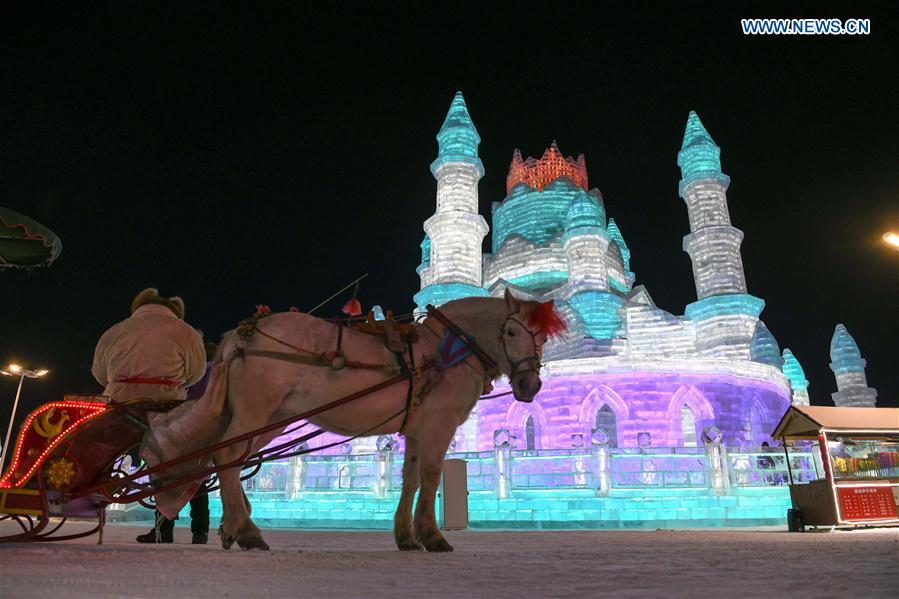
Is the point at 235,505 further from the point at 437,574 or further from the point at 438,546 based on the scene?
the point at 437,574

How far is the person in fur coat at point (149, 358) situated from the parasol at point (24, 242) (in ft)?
9.11

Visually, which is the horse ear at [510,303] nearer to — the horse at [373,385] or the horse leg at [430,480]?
the horse at [373,385]

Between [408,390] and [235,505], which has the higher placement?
[408,390]

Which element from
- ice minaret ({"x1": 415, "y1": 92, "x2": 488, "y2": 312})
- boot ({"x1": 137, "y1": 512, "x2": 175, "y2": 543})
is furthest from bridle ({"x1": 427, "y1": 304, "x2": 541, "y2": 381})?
ice minaret ({"x1": 415, "y1": 92, "x2": 488, "y2": 312})

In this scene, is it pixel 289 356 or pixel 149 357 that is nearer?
pixel 289 356

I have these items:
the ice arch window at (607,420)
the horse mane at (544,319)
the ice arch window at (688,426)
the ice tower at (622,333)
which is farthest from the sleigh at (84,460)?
the ice arch window at (688,426)

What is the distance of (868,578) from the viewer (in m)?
2.36

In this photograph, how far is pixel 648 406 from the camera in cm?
1839

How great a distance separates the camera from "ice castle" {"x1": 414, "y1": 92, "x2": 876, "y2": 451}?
1858 centimetres

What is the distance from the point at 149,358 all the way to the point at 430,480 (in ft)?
7.70

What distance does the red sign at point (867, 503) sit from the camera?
7.57 meters

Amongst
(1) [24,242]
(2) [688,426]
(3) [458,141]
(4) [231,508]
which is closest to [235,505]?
(4) [231,508]

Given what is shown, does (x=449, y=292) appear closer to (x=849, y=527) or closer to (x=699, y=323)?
(x=699, y=323)

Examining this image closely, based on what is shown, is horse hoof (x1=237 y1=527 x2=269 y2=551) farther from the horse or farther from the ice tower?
the ice tower
